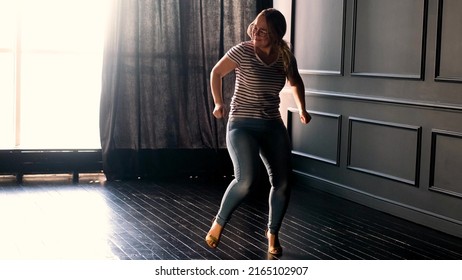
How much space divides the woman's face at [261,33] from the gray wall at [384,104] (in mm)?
1515

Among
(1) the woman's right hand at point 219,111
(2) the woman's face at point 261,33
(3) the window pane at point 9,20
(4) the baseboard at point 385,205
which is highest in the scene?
(3) the window pane at point 9,20

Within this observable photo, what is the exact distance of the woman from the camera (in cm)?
431

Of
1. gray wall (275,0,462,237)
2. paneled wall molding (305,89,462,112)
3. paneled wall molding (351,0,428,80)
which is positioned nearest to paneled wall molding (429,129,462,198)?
gray wall (275,0,462,237)

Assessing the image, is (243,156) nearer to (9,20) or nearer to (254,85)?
(254,85)

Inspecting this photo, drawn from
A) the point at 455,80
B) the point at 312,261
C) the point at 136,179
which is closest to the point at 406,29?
the point at 455,80

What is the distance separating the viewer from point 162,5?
23.7 feet

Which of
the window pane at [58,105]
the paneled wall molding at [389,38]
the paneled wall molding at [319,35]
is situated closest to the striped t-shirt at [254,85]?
the paneled wall molding at [389,38]

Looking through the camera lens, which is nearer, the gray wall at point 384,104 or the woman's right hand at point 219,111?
the woman's right hand at point 219,111

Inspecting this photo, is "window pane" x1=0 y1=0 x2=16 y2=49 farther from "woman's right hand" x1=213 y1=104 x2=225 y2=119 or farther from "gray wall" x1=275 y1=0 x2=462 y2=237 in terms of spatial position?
"woman's right hand" x1=213 y1=104 x2=225 y2=119

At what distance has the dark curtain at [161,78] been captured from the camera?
23.5ft

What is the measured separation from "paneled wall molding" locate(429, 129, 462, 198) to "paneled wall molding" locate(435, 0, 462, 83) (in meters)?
0.37

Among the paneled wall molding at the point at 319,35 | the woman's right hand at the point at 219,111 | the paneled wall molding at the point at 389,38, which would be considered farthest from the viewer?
the paneled wall molding at the point at 319,35

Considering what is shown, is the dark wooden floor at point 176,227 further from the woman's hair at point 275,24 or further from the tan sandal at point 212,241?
the woman's hair at point 275,24

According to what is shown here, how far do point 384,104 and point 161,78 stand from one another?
2.20 metres
